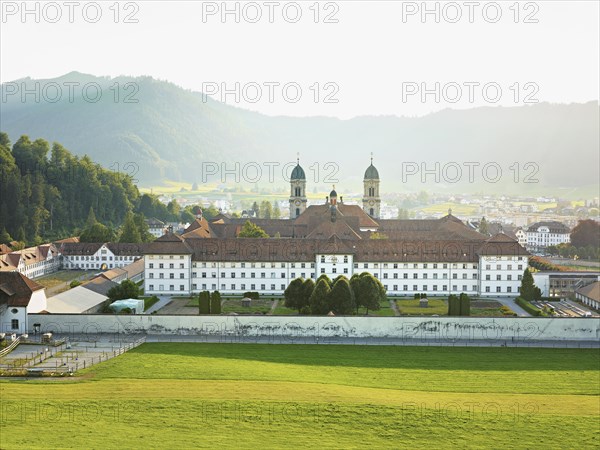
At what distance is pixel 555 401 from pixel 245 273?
33409 mm

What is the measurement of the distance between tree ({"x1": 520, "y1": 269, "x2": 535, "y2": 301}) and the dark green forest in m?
51.5

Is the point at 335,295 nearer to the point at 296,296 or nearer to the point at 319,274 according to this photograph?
the point at 296,296

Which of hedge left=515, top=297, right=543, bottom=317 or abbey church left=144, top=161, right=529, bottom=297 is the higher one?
abbey church left=144, top=161, right=529, bottom=297

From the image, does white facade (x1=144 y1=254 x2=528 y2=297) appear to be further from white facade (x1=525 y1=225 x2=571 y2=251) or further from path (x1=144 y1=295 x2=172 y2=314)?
white facade (x1=525 y1=225 x2=571 y2=251)

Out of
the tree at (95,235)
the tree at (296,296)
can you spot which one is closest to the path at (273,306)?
the tree at (296,296)

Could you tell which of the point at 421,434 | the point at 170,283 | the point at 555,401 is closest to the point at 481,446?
the point at 421,434

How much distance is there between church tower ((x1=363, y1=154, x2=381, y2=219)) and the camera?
93.6 meters

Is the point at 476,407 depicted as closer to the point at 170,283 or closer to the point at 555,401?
the point at 555,401

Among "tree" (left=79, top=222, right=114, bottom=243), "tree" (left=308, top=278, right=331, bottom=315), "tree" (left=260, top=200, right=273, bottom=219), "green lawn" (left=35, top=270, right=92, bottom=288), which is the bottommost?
"green lawn" (left=35, top=270, right=92, bottom=288)

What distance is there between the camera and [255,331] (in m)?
44.3

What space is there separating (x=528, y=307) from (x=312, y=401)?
28585mm

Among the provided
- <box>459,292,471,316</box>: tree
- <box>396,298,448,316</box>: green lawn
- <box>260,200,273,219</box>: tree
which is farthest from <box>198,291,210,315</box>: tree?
<box>260,200,273,219</box>: tree

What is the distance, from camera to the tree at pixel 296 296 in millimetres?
49281

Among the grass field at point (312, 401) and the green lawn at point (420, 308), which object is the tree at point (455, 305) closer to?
the green lawn at point (420, 308)
